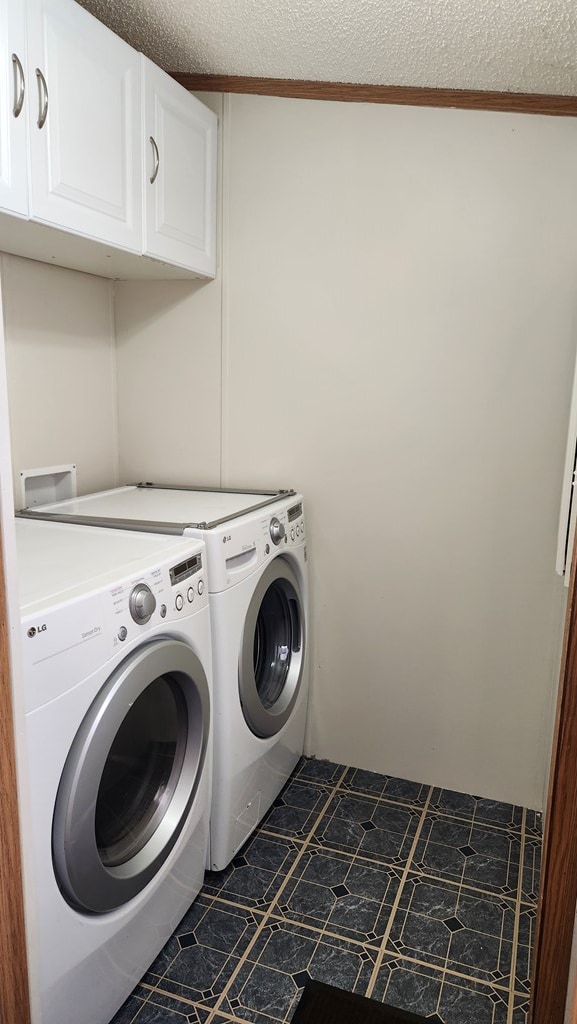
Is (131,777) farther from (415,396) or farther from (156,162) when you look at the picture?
(156,162)

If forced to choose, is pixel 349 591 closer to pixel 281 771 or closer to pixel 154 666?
pixel 281 771

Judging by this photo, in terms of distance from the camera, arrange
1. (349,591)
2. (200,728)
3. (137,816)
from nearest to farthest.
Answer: (137,816)
(200,728)
(349,591)

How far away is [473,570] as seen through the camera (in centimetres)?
236

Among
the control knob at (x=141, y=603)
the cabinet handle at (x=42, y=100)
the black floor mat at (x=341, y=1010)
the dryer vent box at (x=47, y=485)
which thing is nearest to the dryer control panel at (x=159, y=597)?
the control knob at (x=141, y=603)

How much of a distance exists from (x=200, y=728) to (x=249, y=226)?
64.3 inches

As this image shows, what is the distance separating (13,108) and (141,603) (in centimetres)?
105

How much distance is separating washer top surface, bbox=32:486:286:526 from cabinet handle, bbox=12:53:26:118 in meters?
0.98

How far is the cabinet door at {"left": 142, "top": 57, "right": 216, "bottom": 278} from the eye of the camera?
6.57ft

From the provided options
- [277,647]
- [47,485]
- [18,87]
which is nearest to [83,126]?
[18,87]

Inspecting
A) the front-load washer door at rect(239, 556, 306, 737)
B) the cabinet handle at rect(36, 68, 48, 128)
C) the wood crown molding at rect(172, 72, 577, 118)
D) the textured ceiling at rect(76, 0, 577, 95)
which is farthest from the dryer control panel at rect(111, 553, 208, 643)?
the wood crown molding at rect(172, 72, 577, 118)

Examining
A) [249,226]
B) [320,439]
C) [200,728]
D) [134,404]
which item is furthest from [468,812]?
[249,226]

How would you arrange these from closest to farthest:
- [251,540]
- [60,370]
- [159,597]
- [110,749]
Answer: [110,749] < [159,597] < [251,540] < [60,370]

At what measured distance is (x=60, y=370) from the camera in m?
2.35

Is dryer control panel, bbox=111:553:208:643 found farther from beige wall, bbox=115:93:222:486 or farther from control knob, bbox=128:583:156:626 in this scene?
beige wall, bbox=115:93:222:486
